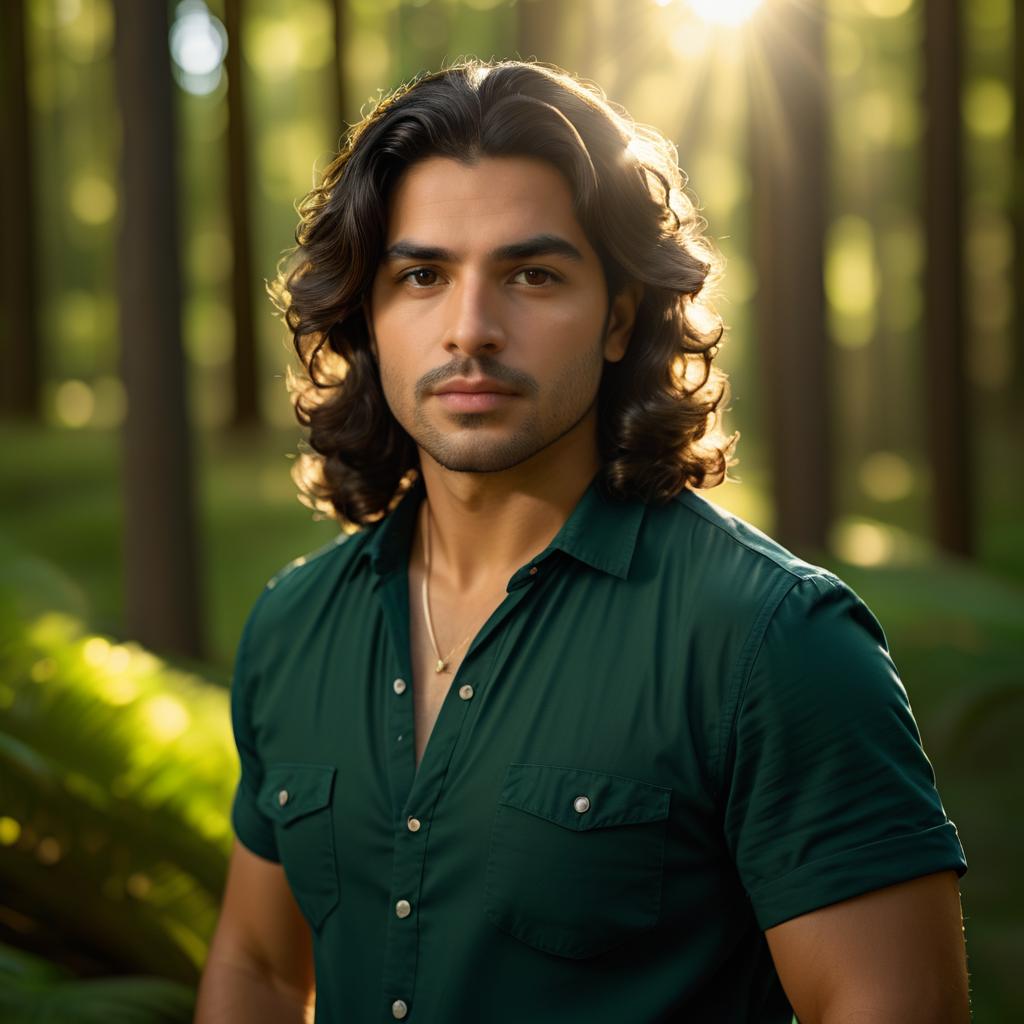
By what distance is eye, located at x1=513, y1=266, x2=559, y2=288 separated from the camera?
103 inches

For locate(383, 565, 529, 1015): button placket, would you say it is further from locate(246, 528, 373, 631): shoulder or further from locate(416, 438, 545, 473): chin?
locate(246, 528, 373, 631): shoulder

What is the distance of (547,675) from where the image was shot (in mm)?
2457

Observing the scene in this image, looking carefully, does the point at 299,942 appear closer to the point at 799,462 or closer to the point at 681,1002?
the point at 681,1002

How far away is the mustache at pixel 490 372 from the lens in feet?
8.41

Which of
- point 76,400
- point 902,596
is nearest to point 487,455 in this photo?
point 902,596

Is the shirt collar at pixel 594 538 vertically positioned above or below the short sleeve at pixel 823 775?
above

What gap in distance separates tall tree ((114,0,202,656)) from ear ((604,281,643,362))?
5395 mm

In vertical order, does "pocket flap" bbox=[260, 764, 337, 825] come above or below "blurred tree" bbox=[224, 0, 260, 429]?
below

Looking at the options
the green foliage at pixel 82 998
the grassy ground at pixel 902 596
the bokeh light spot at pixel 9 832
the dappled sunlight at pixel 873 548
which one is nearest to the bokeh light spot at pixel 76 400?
the grassy ground at pixel 902 596

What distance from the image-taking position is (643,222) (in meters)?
2.79

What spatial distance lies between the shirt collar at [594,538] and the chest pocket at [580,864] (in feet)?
1.41

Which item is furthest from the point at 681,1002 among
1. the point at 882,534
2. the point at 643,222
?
the point at 882,534

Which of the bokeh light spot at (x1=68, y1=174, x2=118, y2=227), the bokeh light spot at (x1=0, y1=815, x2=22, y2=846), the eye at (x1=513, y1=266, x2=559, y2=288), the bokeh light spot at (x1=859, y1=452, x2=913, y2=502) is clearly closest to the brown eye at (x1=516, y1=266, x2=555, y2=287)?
the eye at (x1=513, y1=266, x2=559, y2=288)

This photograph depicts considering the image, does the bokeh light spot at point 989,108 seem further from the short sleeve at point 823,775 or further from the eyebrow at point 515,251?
the short sleeve at point 823,775
